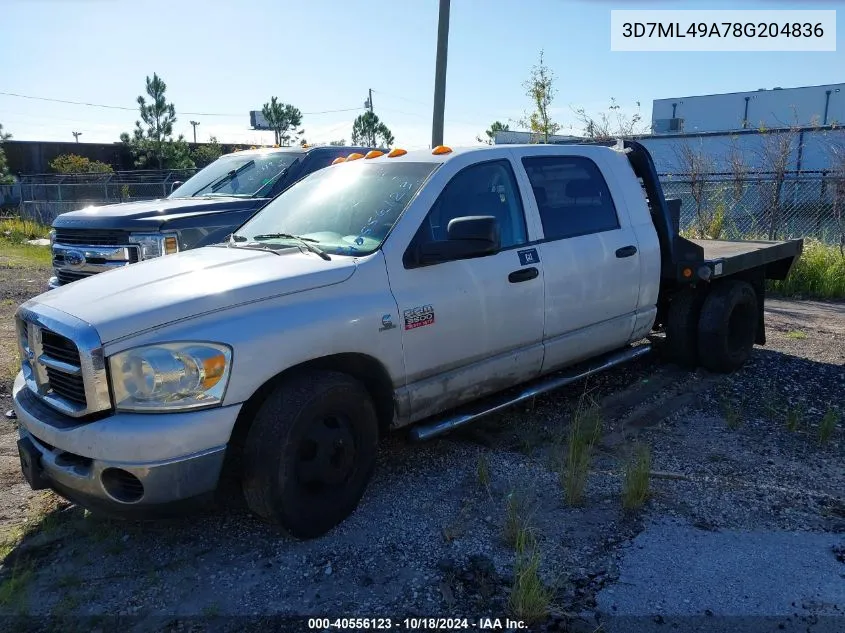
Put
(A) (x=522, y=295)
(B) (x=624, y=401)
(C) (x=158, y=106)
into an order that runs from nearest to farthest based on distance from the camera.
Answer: (A) (x=522, y=295)
(B) (x=624, y=401)
(C) (x=158, y=106)

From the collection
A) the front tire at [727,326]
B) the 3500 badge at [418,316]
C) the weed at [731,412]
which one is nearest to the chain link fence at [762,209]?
the front tire at [727,326]

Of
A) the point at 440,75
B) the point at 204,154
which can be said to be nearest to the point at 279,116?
the point at 204,154

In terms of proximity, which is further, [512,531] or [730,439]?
[730,439]

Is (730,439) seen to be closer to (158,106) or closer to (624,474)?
(624,474)

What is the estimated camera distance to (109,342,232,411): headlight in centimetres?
300

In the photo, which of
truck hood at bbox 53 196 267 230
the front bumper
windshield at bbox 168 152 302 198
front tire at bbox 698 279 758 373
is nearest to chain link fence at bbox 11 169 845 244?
windshield at bbox 168 152 302 198

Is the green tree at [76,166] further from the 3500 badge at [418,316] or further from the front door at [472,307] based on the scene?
the 3500 badge at [418,316]

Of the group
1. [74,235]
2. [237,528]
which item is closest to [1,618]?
[237,528]

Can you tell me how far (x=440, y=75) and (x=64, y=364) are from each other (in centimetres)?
852

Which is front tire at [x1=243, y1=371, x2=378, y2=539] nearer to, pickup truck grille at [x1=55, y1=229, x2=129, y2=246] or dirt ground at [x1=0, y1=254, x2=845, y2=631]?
dirt ground at [x1=0, y1=254, x2=845, y2=631]

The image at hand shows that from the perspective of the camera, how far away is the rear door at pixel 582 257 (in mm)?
4629

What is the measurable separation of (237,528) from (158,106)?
49.7 metres

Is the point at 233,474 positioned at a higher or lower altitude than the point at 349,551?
higher

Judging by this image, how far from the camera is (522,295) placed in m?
4.35
